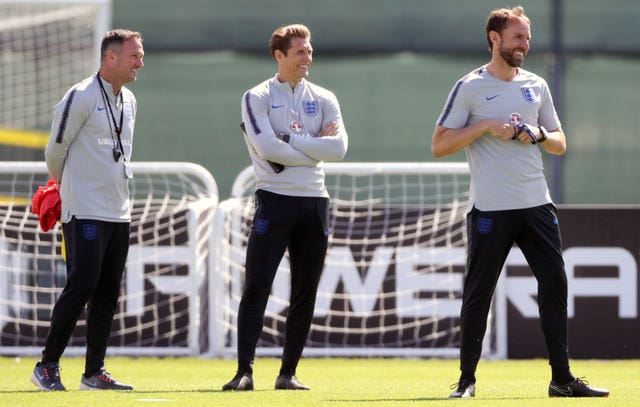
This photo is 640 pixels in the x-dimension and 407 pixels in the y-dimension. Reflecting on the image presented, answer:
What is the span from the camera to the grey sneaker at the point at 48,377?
22.0 ft

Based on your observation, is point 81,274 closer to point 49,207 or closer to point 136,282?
point 49,207

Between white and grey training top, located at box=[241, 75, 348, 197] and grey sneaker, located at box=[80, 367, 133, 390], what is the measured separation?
1.24 metres

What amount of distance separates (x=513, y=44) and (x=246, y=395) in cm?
205

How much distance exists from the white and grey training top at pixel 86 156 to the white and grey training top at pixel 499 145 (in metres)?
1.70

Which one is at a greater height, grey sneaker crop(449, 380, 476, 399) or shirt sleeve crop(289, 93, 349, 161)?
shirt sleeve crop(289, 93, 349, 161)

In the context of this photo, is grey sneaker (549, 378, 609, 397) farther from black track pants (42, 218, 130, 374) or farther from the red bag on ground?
the red bag on ground

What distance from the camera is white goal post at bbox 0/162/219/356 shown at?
32.3 ft

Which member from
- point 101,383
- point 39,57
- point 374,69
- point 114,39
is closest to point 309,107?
point 114,39

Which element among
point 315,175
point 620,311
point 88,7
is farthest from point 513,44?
point 88,7

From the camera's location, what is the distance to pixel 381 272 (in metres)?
9.85

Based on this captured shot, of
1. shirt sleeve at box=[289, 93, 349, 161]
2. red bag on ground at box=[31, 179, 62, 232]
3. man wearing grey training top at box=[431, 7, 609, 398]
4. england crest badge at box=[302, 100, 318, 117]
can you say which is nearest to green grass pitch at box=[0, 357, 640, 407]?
man wearing grey training top at box=[431, 7, 609, 398]

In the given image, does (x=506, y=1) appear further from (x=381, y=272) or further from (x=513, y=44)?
(x=513, y=44)

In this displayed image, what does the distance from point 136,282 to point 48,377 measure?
317cm

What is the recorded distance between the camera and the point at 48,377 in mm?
6723
